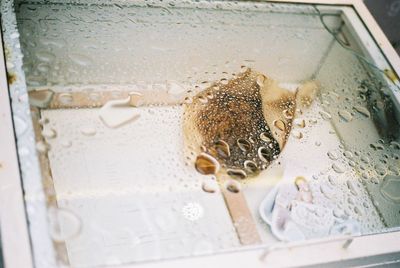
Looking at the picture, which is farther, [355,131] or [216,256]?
[355,131]

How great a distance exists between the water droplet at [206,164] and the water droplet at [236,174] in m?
0.03

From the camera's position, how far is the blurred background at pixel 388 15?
65.5 inches

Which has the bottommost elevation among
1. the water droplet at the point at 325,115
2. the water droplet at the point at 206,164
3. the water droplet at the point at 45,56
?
the water droplet at the point at 206,164

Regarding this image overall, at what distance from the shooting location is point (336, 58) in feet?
4.59

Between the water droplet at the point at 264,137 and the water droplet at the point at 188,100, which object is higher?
the water droplet at the point at 188,100

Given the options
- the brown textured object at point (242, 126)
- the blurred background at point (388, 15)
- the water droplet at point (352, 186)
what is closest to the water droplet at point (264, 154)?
the brown textured object at point (242, 126)

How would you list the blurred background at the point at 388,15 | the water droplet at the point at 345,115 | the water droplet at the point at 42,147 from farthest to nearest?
the blurred background at the point at 388,15, the water droplet at the point at 345,115, the water droplet at the point at 42,147

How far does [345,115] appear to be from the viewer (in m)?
1.23

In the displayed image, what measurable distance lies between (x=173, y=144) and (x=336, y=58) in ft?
2.35

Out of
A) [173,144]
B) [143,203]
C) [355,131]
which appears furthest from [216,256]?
[355,131]

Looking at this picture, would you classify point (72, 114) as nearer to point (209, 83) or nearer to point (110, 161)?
point (110, 161)

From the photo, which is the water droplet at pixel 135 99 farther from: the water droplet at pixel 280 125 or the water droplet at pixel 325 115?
the water droplet at pixel 325 115

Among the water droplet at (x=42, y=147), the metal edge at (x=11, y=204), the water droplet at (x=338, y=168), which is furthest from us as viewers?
the water droplet at (x=338, y=168)

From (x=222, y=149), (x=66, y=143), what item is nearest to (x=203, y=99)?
(x=222, y=149)
